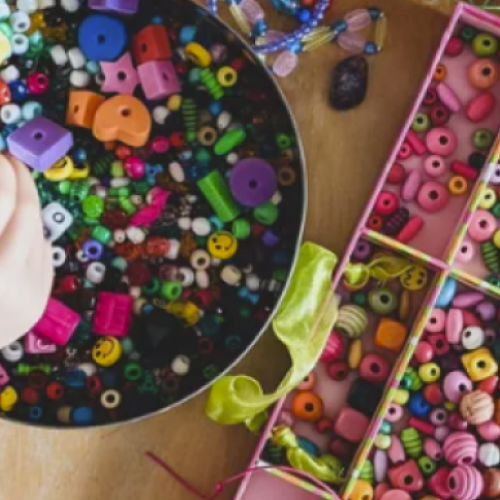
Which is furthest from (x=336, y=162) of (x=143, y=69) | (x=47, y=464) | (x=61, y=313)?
(x=47, y=464)

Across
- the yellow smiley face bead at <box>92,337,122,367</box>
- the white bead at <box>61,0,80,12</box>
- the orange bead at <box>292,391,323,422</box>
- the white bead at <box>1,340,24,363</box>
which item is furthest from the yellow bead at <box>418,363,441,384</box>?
the white bead at <box>61,0,80,12</box>

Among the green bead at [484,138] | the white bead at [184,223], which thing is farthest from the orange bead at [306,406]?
the green bead at [484,138]

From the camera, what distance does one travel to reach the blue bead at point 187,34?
3.67 ft

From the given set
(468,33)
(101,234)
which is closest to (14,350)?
(101,234)

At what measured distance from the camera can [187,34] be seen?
112 cm

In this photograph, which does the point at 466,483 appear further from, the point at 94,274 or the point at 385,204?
the point at 94,274

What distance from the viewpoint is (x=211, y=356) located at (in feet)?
3.60

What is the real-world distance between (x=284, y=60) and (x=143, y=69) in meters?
0.15

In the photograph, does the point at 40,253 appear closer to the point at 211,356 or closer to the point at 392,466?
the point at 211,356

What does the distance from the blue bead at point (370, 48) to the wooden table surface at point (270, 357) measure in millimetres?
12

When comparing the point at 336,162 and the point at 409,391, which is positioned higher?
the point at 336,162

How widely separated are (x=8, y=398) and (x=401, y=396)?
407 millimetres

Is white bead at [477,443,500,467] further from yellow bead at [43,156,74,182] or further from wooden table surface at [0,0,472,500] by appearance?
yellow bead at [43,156,74,182]

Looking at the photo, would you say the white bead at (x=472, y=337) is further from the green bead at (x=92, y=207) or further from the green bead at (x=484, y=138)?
the green bead at (x=92, y=207)
